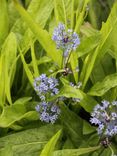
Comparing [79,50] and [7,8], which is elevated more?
[7,8]

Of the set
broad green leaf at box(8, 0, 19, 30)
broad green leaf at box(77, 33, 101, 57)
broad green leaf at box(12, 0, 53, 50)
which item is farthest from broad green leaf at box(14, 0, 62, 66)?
broad green leaf at box(8, 0, 19, 30)

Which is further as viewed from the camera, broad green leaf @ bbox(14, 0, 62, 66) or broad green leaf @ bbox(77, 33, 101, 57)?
broad green leaf @ bbox(77, 33, 101, 57)

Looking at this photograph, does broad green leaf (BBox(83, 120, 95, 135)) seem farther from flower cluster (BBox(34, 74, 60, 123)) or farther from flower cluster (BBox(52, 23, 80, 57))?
flower cluster (BBox(52, 23, 80, 57))

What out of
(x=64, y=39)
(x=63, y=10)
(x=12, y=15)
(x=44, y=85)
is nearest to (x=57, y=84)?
(x=44, y=85)

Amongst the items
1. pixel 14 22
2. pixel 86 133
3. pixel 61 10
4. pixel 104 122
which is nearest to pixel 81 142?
pixel 86 133

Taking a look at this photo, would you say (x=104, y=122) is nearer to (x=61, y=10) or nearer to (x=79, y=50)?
(x=79, y=50)

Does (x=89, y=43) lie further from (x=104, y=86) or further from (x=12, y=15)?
(x=12, y=15)
